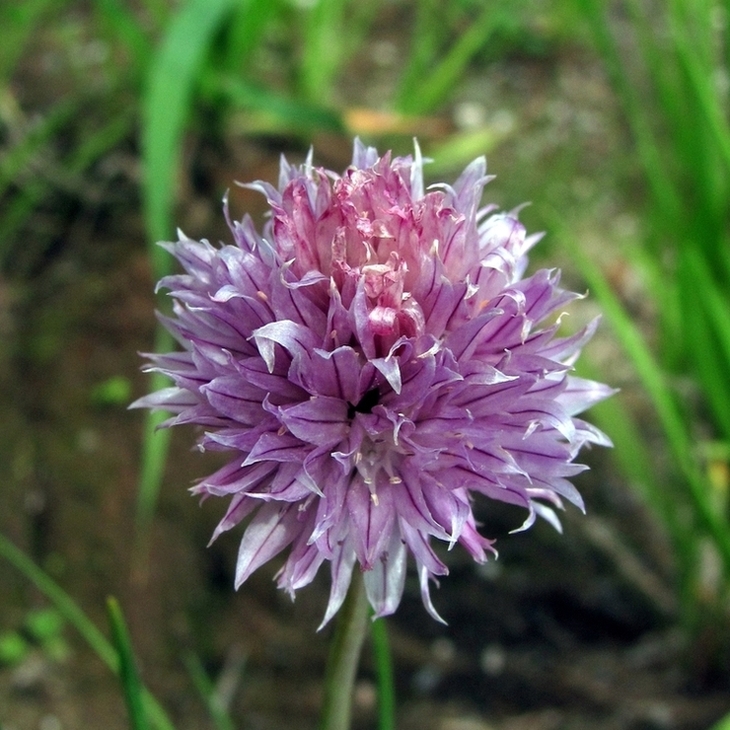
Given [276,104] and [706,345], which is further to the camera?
[276,104]

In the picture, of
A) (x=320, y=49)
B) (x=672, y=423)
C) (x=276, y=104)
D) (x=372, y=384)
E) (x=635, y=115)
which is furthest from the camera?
(x=320, y=49)

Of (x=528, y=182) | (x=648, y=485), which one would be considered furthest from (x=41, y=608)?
(x=528, y=182)

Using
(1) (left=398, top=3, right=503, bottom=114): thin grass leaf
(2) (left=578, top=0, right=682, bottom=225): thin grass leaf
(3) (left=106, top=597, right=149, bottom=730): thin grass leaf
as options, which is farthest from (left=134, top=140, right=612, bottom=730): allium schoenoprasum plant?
(1) (left=398, top=3, right=503, bottom=114): thin grass leaf

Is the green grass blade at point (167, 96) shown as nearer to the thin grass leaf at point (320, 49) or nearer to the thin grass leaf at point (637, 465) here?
the thin grass leaf at point (320, 49)

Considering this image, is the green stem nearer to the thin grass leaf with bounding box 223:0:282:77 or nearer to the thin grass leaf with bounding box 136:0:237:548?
the thin grass leaf with bounding box 136:0:237:548

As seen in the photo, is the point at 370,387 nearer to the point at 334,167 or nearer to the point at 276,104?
the point at 276,104

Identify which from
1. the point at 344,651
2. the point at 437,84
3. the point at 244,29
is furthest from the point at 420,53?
the point at 344,651
